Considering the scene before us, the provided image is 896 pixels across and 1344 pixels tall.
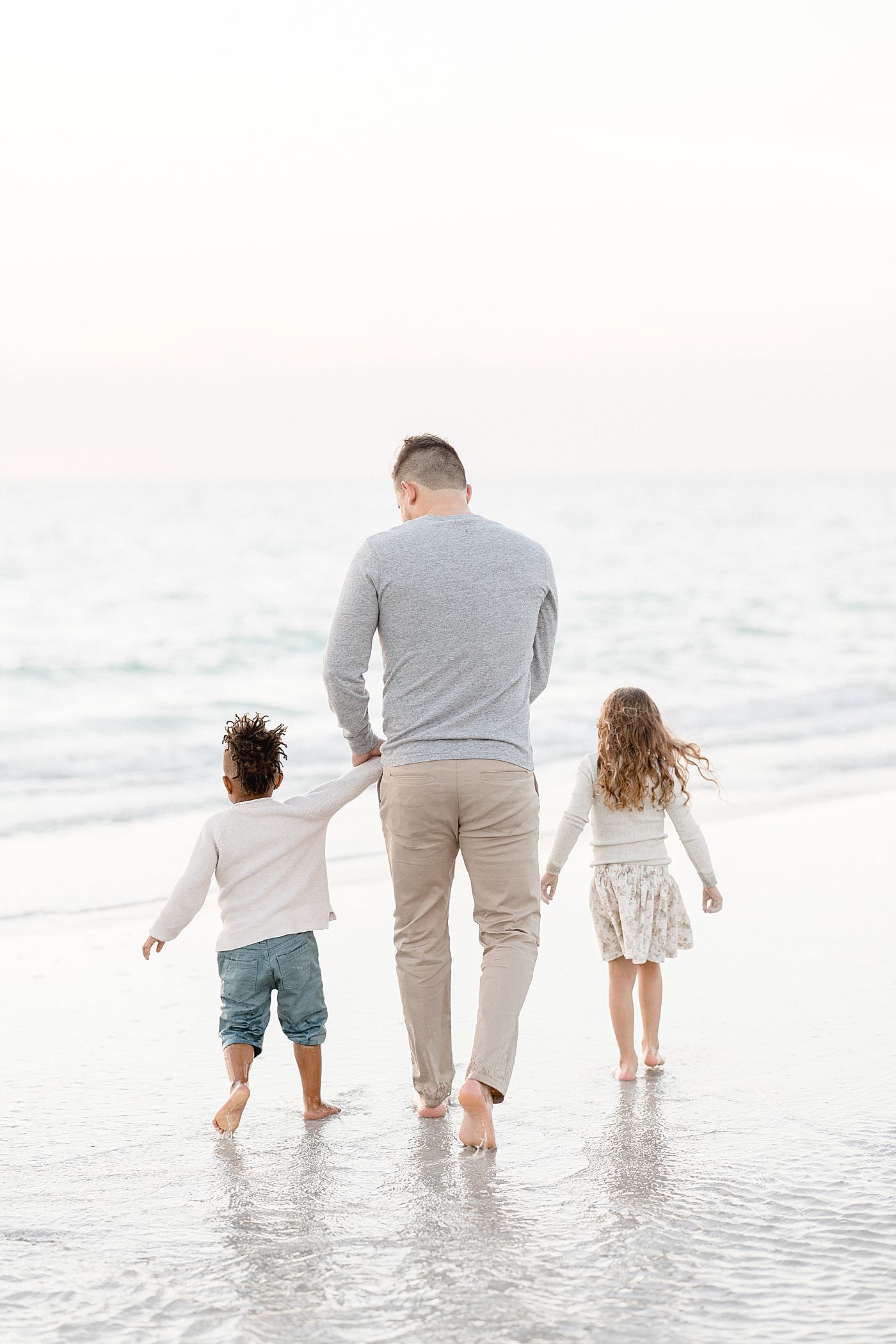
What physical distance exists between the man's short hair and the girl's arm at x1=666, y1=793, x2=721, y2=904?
123 centimetres

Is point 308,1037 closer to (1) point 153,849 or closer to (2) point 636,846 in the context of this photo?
(2) point 636,846

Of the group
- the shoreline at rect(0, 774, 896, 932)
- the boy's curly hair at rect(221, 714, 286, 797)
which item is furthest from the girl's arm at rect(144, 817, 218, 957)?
the shoreline at rect(0, 774, 896, 932)

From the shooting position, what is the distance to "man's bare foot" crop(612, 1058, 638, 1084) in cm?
381

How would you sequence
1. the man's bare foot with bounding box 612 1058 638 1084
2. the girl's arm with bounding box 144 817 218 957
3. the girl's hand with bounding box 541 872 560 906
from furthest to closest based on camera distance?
the girl's hand with bounding box 541 872 560 906 < the man's bare foot with bounding box 612 1058 638 1084 < the girl's arm with bounding box 144 817 218 957

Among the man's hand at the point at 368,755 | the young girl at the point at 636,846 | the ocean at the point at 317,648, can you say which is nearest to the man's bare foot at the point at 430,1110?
the young girl at the point at 636,846

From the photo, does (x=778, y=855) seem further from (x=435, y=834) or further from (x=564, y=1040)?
(x=435, y=834)

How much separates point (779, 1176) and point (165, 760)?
30.6 ft

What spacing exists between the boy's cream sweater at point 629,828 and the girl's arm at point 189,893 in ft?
3.46

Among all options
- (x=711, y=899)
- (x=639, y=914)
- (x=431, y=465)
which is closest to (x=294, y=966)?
(x=639, y=914)

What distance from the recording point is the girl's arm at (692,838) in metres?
4.06

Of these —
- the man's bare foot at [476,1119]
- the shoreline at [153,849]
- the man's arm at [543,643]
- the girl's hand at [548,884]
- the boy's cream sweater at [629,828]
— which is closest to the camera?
→ the man's bare foot at [476,1119]

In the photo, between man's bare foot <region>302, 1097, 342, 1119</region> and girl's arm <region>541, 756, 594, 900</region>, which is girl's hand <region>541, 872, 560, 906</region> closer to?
girl's arm <region>541, 756, 594, 900</region>

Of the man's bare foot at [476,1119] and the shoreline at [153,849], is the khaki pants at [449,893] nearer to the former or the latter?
the man's bare foot at [476,1119]

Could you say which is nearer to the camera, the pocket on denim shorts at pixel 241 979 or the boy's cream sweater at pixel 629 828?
the pocket on denim shorts at pixel 241 979
